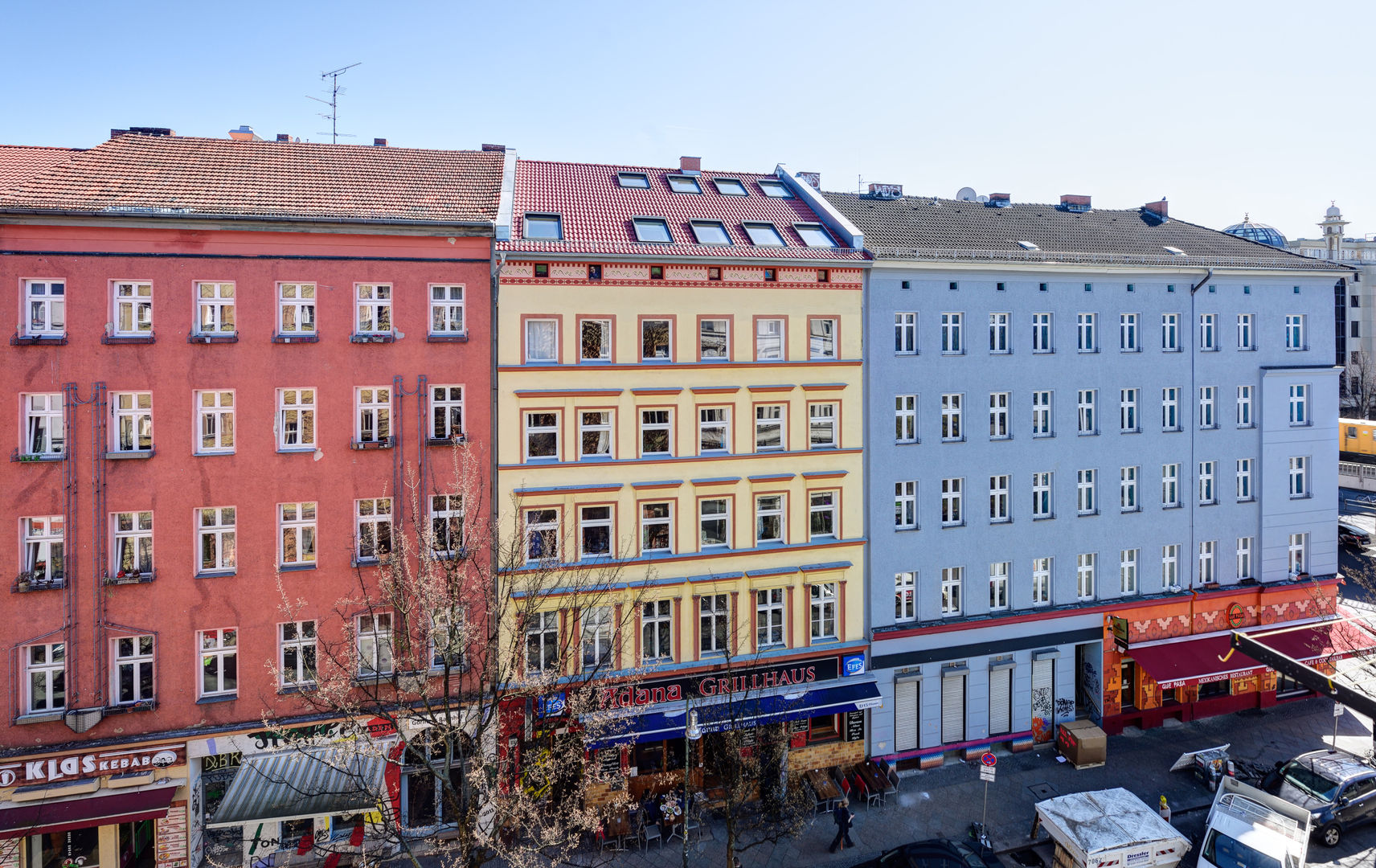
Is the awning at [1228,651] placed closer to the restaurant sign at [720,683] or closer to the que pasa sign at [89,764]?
the restaurant sign at [720,683]

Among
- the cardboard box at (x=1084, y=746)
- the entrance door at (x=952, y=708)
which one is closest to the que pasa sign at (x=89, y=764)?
the entrance door at (x=952, y=708)

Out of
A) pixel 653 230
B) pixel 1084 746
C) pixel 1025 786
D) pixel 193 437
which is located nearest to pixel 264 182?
pixel 193 437

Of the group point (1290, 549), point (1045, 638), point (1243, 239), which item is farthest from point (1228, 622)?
point (1243, 239)

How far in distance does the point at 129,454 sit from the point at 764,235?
17889mm

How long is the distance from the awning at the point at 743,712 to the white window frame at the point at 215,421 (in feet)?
39.2


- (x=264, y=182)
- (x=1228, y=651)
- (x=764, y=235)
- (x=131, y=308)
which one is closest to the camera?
(x=131, y=308)

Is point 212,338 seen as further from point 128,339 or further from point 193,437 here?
point 193,437

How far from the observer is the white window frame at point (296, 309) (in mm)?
18469

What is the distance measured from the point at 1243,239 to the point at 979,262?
1447cm

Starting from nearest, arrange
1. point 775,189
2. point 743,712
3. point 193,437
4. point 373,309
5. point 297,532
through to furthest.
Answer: point 193,437 < point 297,532 < point 743,712 < point 373,309 < point 775,189

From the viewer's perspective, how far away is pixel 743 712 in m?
18.6

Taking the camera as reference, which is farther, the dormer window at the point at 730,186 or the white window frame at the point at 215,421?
the dormer window at the point at 730,186

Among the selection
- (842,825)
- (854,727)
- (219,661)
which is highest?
(219,661)

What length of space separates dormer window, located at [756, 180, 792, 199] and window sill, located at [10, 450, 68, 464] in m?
21.8
